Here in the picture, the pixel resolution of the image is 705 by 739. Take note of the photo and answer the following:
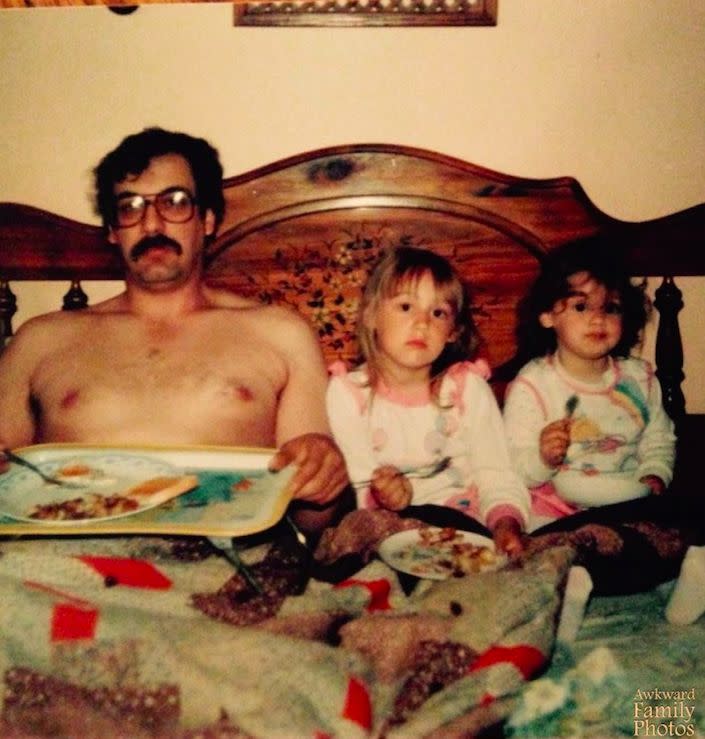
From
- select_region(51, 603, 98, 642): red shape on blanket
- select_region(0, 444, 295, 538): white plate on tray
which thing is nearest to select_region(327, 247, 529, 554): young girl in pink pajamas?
select_region(0, 444, 295, 538): white plate on tray

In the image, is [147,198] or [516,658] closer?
[516,658]

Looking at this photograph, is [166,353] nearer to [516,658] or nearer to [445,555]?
[445,555]

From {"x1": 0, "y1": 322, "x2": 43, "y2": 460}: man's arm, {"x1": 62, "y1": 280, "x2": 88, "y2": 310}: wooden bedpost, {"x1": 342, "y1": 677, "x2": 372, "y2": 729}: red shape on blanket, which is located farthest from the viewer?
{"x1": 62, "y1": 280, "x2": 88, "y2": 310}: wooden bedpost

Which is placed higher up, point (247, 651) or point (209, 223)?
point (209, 223)

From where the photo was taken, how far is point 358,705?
49 cm

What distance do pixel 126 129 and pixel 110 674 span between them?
0.64m

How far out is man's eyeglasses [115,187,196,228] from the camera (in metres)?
0.84

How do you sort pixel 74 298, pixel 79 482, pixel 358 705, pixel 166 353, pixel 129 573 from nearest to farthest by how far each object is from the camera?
1. pixel 358 705
2. pixel 129 573
3. pixel 79 482
4. pixel 166 353
5. pixel 74 298

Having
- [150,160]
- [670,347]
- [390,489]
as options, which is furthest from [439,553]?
[150,160]

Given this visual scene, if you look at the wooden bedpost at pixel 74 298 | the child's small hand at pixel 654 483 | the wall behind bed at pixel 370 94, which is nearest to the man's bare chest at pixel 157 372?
the wooden bedpost at pixel 74 298

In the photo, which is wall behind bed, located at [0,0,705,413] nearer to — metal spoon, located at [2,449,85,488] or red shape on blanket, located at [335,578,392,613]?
metal spoon, located at [2,449,85,488]

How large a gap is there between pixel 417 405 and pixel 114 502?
35cm

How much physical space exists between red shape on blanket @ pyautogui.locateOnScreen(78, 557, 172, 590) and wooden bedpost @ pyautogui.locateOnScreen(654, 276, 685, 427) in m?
0.64

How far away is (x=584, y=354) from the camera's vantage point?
2.74 feet
